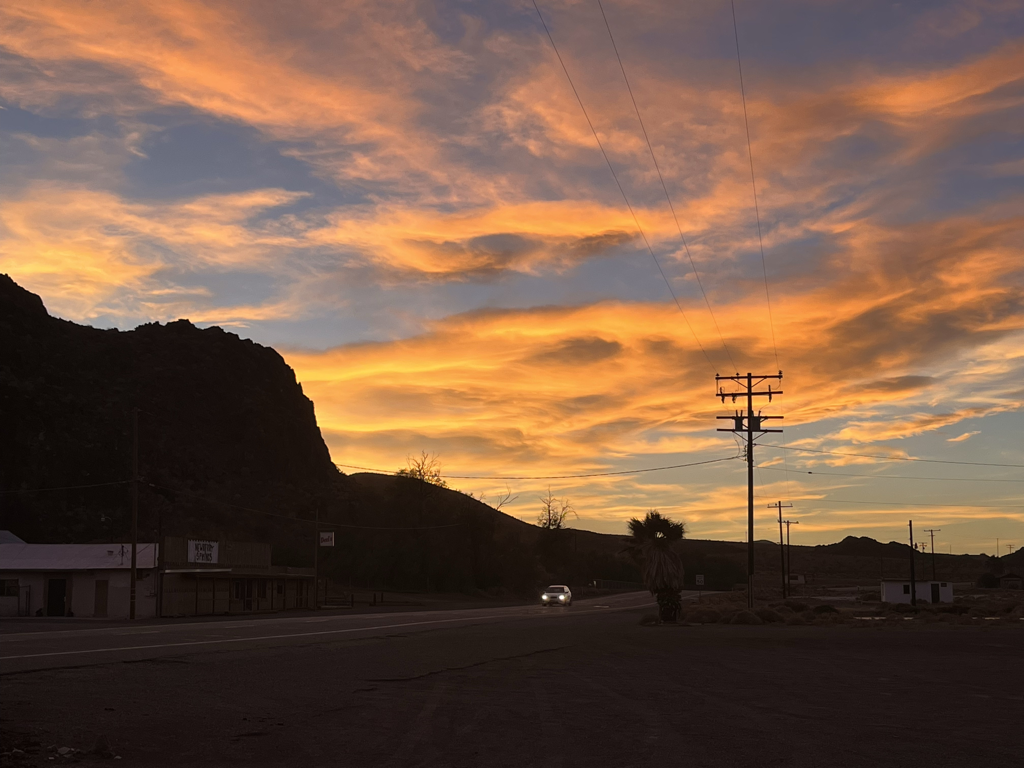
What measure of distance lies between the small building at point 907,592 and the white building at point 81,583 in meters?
65.7

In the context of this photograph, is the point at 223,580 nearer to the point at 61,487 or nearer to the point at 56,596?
the point at 56,596

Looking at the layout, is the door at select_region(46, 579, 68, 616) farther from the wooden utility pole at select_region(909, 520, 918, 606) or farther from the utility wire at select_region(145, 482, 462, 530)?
the wooden utility pole at select_region(909, 520, 918, 606)

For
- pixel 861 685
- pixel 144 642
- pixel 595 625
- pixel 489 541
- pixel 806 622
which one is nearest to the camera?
pixel 861 685

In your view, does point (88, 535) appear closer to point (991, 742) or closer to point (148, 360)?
point (148, 360)

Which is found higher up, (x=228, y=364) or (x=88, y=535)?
(x=228, y=364)

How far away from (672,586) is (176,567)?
30.7 metres

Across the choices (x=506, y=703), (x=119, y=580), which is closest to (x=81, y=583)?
(x=119, y=580)

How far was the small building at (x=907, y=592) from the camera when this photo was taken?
310 feet

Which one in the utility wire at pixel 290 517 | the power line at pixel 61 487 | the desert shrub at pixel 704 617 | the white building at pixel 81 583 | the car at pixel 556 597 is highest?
the power line at pixel 61 487

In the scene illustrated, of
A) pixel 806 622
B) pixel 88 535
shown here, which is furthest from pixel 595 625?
pixel 88 535

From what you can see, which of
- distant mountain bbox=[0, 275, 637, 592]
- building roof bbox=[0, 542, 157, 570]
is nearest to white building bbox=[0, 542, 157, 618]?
building roof bbox=[0, 542, 157, 570]

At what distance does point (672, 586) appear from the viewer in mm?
48594

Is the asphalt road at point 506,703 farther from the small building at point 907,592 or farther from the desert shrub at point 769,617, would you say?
the small building at point 907,592

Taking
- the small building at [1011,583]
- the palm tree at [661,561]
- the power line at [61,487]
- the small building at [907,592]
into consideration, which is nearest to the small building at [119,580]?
the palm tree at [661,561]
